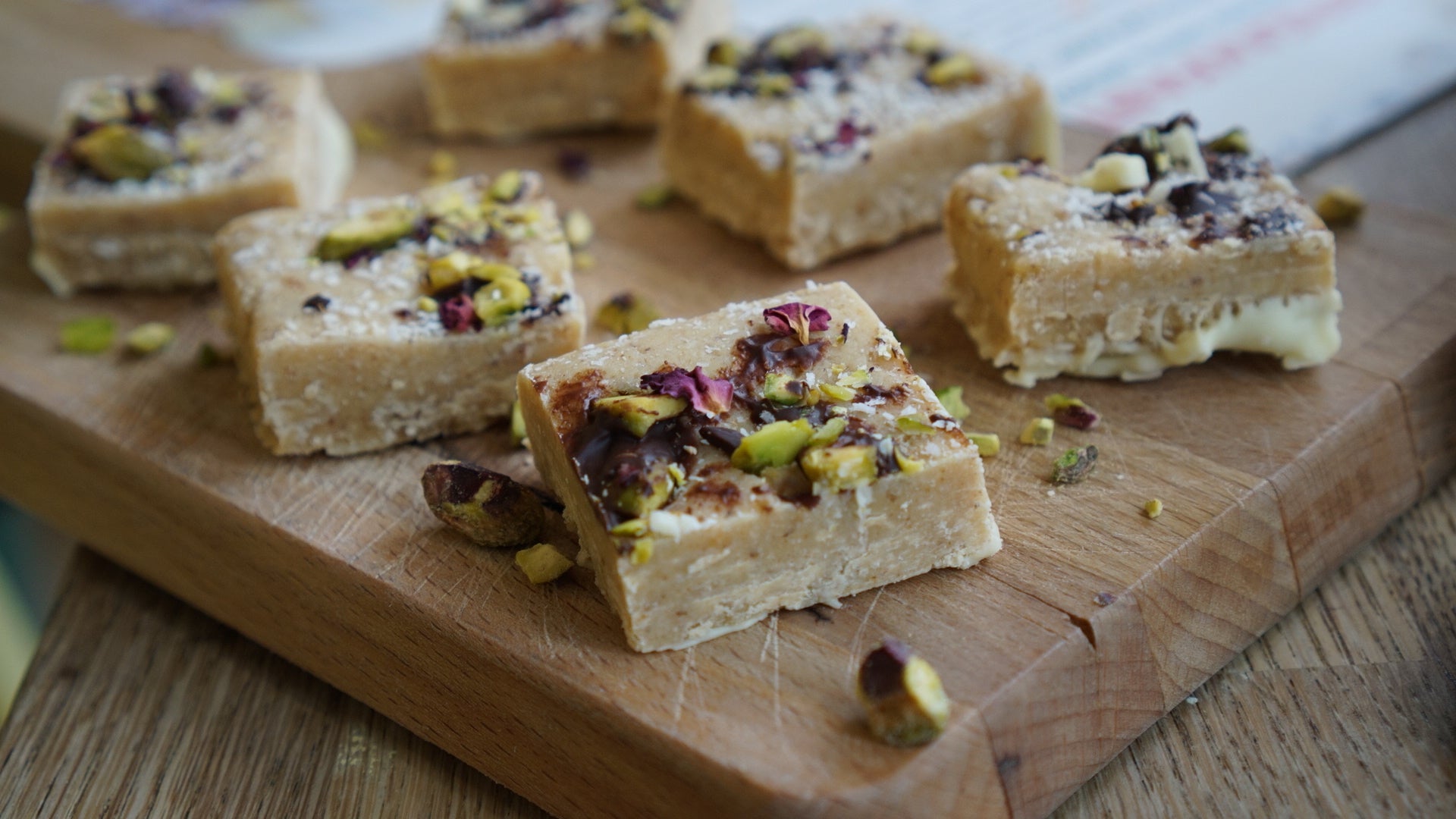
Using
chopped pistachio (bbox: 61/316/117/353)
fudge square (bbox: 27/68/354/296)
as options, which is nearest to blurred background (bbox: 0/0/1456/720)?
fudge square (bbox: 27/68/354/296)

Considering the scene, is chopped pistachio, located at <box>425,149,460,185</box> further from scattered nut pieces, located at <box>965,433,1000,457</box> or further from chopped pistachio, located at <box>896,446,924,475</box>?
chopped pistachio, located at <box>896,446,924,475</box>

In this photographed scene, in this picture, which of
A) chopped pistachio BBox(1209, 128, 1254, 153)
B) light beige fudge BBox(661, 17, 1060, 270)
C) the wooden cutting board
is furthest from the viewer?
light beige fudge BBox(661, 17, 1060, 270)

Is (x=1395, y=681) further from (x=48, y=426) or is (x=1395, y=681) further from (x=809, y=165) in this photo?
(x=48, y=426)

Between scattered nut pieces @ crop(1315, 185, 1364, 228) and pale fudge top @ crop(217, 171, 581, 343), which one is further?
scattered nut pieces @ crop(1315, 185, 1364, 228)

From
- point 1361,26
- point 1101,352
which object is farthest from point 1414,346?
point 1361,26

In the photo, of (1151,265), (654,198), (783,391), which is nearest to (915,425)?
(783,391)

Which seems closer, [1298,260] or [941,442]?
[941,442]

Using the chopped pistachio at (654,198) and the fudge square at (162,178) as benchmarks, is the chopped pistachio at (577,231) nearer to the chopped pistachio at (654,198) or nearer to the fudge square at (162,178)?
the chopped pistachio at (654,198)
